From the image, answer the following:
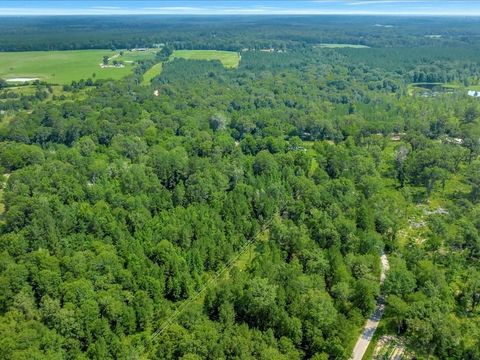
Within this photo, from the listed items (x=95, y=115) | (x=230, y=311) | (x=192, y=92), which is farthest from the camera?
(x=192, y=92)

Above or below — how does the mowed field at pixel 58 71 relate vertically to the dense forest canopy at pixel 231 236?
above

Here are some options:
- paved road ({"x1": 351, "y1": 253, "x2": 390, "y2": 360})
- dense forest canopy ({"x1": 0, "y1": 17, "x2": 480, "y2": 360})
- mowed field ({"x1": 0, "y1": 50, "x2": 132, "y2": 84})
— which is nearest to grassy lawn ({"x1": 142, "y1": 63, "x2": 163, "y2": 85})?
mowed field ({"x1": 0, "y1": 50, "x2": 132, "y2": 84})

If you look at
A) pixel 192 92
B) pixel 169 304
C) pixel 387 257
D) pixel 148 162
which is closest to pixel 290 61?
pixel 192 92

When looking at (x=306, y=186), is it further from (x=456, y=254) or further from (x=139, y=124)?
(x=139, y=124)

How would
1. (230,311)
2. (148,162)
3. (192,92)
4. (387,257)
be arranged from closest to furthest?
1. (230,311)
2. (387,257)
3. (148,162)
4. (192,92)

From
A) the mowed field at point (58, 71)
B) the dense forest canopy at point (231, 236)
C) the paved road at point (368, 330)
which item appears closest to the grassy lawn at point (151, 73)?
the mowed field at point (58, 71)

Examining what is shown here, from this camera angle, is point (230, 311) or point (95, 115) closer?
point (230, 311)

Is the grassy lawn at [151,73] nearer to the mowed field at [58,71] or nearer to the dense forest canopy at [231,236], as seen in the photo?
the mowed field at [58,71]
